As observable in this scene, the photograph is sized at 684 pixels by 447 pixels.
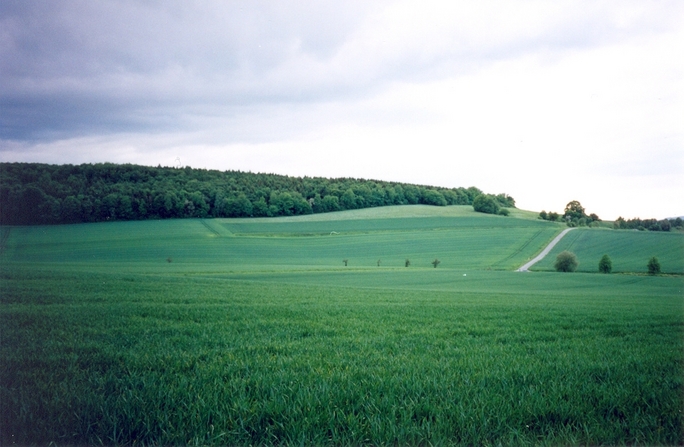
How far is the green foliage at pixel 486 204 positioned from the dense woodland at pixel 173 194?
128 centimetres

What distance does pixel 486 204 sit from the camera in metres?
88.4

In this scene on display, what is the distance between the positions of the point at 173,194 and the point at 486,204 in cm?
7189

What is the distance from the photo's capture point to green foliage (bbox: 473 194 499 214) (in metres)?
88.0

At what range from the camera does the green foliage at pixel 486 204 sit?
88.0 m

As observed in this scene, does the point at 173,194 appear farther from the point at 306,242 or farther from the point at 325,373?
the point at 325,373

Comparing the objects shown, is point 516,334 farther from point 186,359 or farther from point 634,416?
point 186,359

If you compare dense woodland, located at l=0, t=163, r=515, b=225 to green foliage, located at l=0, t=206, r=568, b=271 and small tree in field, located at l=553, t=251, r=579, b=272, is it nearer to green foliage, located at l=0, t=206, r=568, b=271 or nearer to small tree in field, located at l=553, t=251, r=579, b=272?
green foliage, located at l=0, t=206, r=568, b=271

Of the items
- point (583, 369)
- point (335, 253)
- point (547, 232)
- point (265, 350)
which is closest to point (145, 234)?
point (335, 253)

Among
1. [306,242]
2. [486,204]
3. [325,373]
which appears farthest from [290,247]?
[486,204]

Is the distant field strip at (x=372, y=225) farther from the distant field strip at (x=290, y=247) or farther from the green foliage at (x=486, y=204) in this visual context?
the green foliage at (x=486, y=204)

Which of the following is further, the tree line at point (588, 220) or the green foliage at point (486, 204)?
the green foliage at point (486, 204)

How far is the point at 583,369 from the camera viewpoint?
4707mm

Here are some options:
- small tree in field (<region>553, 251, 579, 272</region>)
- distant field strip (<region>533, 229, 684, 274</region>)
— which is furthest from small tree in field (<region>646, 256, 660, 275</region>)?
small tree in field (<region>553, 251, 579, 272</region>)

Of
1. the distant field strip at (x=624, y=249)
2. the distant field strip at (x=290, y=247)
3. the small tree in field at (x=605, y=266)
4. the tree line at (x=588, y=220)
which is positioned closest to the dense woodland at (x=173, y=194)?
the distant field strip at (x=290, y=247)
